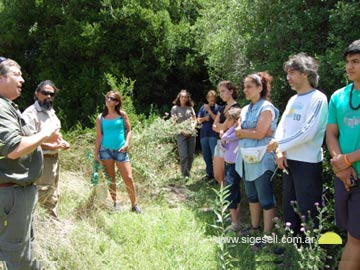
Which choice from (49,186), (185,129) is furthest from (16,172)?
(185,129)

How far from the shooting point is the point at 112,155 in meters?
5.52

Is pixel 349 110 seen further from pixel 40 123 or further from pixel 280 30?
pixel 40 123

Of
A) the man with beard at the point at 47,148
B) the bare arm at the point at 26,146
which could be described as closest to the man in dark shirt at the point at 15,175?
the bare arm at the point at 26,146

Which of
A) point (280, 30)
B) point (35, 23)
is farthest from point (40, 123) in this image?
point (35, 23)

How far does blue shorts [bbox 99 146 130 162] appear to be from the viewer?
5.49m

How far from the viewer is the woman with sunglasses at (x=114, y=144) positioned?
215 inches

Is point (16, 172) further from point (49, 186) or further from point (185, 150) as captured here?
point (185, 150)

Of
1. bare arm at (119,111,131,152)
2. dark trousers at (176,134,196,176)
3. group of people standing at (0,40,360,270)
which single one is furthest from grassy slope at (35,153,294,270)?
dark trousers at (176,134,196,176)

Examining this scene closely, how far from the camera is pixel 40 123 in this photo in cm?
425

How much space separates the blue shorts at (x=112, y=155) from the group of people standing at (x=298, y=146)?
Result: 129 cm

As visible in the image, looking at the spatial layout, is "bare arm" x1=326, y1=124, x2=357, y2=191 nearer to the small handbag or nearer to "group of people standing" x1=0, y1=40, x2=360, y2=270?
"group of people standing" x1=0, y1=40, x2=360, y2=270

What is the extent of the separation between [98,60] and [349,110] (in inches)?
307

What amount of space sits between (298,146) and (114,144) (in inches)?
105

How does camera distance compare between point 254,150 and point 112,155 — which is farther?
point 112,155
